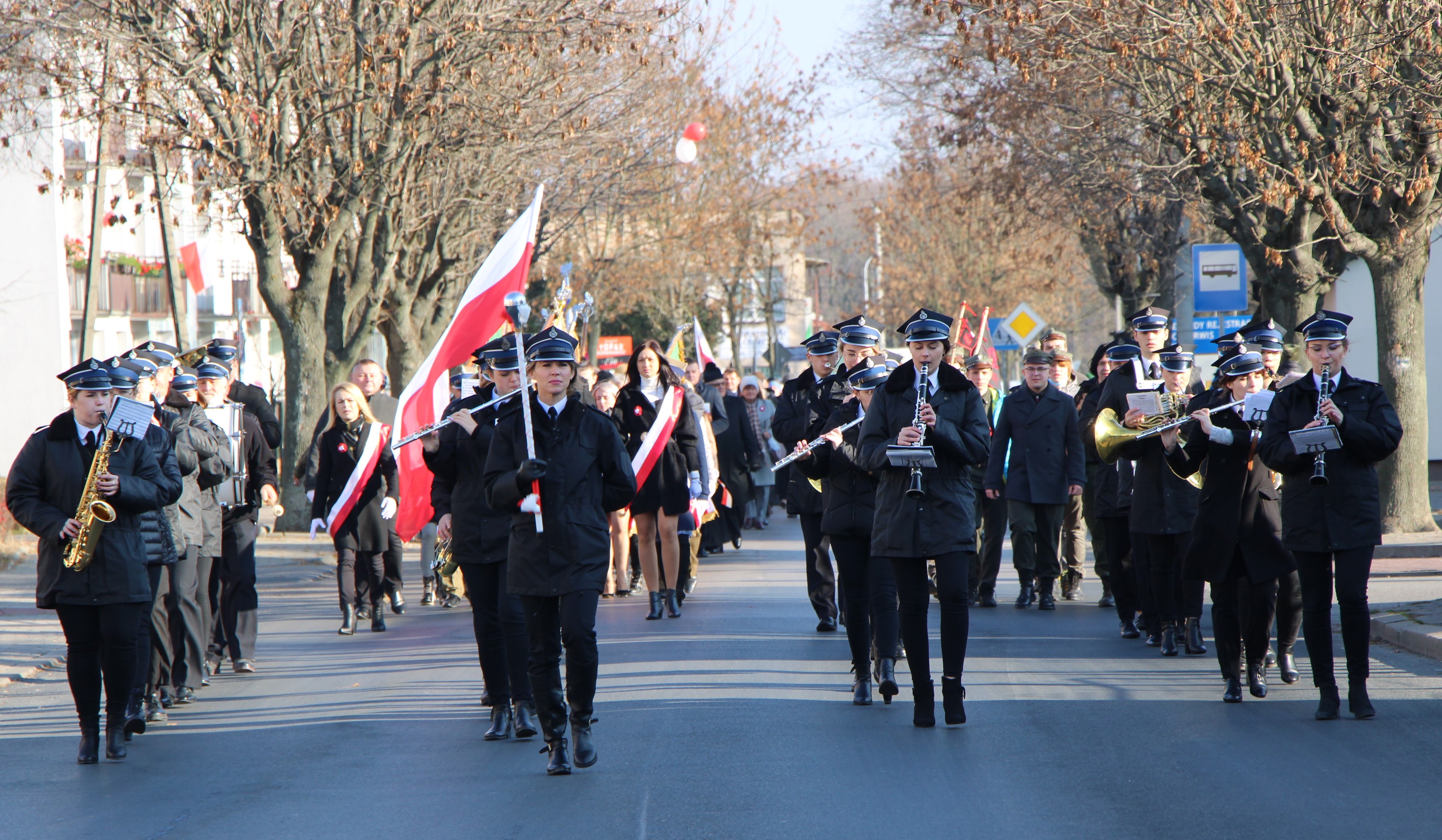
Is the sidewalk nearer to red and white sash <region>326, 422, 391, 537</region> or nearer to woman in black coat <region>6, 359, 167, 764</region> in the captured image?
red and white sash <region>326, 422, 391, 537</region>

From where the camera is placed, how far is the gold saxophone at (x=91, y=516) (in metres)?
7.28

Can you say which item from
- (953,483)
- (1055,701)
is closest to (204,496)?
(953,483)

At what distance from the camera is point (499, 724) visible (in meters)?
7.62

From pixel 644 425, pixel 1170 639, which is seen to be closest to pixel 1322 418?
pixel 1170 639

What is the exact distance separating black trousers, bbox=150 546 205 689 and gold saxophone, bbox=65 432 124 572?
0.84 meters

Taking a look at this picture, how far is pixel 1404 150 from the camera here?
15641 millimetres

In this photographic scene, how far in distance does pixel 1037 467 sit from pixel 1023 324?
1406cm

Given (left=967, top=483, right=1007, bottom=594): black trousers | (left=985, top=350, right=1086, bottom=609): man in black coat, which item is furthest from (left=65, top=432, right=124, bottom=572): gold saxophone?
(left=967, top=483, right=1007, bottom=594): black trousers

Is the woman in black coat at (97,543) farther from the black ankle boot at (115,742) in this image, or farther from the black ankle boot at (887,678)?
the black ankle boot at (887,678)

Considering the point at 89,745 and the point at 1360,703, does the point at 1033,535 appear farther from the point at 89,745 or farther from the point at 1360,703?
the point at 89,745

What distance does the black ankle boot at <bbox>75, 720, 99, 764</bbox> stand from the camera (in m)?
7.34

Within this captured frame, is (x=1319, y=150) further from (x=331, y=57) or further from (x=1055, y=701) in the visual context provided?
(x=331, y=57)

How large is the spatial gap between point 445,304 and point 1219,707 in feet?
68.3

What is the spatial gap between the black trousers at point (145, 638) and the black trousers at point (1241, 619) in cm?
540
